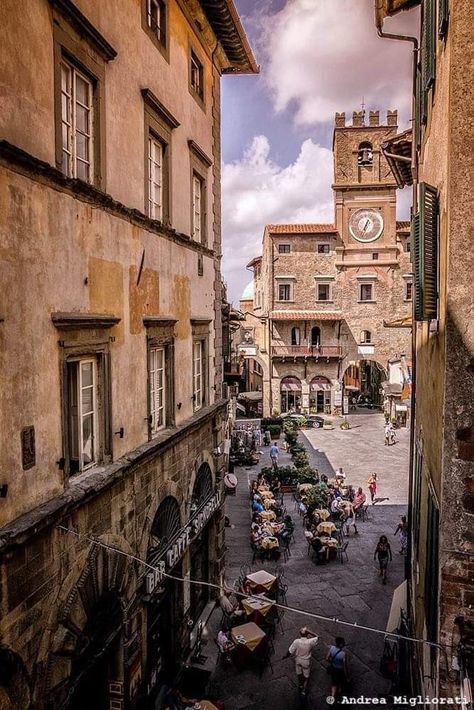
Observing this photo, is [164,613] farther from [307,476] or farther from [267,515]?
[307,476]

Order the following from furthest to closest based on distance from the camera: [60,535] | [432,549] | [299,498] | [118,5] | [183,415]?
[299,498] < [183,415] < [118,5] < [60,535] < [432,549]

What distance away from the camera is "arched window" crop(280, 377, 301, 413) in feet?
147

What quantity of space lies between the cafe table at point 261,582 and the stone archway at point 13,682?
8.40 metres

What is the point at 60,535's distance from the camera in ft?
21.3

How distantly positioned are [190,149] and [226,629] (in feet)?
35.7

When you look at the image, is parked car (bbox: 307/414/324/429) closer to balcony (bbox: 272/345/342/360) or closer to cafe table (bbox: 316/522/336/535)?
balcony (bbox: 272/345/342/360)

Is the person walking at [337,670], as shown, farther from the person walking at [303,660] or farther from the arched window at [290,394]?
the arched window at [290,394]

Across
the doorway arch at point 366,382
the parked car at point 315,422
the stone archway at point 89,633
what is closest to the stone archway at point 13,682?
the stone archway at point 89,633

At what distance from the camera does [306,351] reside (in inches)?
1730

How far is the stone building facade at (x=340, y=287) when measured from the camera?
4381 centimetres

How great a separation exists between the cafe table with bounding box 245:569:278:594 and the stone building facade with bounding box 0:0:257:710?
4.61 feet

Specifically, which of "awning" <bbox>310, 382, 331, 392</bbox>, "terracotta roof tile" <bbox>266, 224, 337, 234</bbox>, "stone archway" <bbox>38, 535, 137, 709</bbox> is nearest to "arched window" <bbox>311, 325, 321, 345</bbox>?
"awning" <bbox>310, 382, 331, 392</bbox>

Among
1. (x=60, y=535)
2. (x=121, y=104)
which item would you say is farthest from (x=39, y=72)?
(x=60, y=535)

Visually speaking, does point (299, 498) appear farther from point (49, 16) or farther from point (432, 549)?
point (49, 16)
